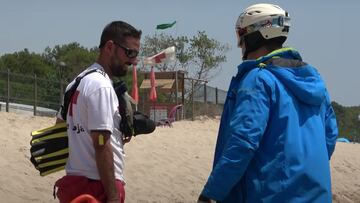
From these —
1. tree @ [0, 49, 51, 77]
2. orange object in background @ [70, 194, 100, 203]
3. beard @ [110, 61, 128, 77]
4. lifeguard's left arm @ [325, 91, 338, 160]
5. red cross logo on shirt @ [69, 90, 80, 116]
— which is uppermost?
beard @ [110, 61, 128, 77]

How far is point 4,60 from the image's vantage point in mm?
49781

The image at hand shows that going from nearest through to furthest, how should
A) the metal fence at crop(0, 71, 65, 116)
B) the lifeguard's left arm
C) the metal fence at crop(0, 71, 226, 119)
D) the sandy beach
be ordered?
1. the lifeguard's left arm
2. the sandy beach
3. the metal fence at crop(0, 71, 65, 116)
4. the metal fence at crop(0, 71, 226, 119)

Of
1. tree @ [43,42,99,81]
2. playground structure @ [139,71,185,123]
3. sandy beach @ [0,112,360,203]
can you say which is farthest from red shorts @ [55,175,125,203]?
tree @ [43,42,99,81]

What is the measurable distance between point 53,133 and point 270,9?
1381mm

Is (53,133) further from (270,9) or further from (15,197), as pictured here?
(15,197)

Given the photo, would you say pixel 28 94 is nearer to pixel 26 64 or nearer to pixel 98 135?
pixel 98 135

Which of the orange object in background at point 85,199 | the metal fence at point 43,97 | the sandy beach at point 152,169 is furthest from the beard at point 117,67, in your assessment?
the metal fence at point 43,97

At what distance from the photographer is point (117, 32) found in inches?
161

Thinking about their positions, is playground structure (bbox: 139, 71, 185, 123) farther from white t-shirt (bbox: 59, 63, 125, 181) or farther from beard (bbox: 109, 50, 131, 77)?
white t-shirt (bbox: 59, 63, 125, 181)

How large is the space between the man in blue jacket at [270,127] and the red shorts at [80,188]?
550mm

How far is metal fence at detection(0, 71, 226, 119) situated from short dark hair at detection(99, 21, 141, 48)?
16731 mm

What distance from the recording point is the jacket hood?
3.67 metres

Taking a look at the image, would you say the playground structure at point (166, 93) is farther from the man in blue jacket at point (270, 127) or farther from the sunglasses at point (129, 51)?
the man in blue jacket at point (270, 127)

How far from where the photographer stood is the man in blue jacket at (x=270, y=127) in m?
3.51
